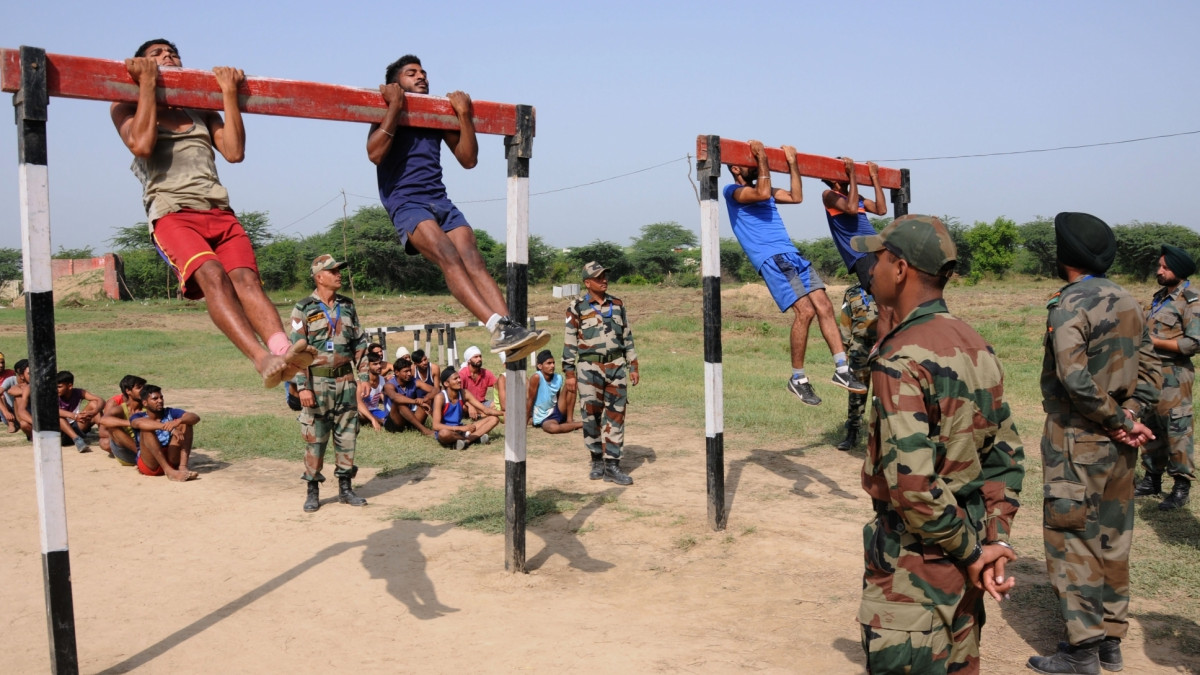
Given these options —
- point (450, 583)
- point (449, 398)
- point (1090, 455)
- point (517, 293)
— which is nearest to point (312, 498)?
point (450, 583)

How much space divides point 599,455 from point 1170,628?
5088mm

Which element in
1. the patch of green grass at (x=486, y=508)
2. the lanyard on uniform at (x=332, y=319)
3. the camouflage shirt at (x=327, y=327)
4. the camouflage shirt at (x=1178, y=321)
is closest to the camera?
the camouflage shirt at (x=1178, y=321)

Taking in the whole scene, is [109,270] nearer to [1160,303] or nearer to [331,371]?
[331,371]

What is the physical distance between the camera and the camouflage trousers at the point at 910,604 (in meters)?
2.96

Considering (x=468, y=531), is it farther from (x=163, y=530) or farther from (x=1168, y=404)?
(x=1168, y=404)

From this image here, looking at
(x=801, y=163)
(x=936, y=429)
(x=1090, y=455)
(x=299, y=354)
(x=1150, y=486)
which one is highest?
(x=801, y=163)

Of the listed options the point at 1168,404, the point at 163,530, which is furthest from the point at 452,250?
the point at 1168,404

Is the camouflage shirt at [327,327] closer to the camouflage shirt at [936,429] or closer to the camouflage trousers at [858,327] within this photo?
the camouflage trousers at [858,327]

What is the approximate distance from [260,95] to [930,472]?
12.8ft

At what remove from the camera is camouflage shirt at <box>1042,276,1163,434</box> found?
4410 mm

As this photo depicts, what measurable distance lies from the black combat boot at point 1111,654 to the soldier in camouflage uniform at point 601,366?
15.2 ft

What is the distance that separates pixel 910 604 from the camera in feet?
9.73

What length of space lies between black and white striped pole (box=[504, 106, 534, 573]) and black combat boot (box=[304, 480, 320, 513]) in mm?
2583

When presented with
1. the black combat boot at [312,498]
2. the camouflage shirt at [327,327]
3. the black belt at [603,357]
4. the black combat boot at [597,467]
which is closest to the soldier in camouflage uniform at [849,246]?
the black belt at [603,357]
